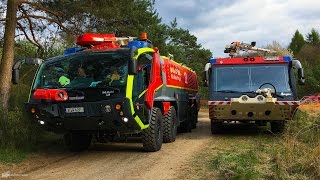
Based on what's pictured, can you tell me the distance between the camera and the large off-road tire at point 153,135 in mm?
10477

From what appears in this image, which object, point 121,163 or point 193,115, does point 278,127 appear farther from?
point 121,163

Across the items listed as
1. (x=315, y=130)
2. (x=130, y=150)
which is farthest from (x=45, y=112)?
(x=315, y=130)

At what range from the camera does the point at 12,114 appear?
1130 centimetres

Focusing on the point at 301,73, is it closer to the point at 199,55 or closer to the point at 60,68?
the point at 60,68

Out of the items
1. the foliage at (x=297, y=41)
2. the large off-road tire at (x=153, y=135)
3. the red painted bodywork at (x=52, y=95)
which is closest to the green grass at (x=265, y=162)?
the large off-road tire at (x=153, y=135)

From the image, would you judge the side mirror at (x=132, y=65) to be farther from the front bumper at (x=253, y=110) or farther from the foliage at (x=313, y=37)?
the foliage at (x=313, y=37)

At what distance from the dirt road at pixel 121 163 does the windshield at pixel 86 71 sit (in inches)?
64.4

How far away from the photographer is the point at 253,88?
13.3m

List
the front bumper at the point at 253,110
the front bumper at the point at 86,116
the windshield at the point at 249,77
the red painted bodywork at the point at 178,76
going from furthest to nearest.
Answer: the windshield at the point at 249,77
the red painted bodywork at the point at 178,76
the front bumper at the point at 253,110
the front bumper at the point at 86,116

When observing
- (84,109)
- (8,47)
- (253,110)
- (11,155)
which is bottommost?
(11,155)

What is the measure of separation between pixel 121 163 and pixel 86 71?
6.91 feet

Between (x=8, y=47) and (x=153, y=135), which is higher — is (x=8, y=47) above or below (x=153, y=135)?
above

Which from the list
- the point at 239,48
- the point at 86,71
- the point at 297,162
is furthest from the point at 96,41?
the point at 239,48

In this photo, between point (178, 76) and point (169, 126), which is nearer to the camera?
point (169, 126)
